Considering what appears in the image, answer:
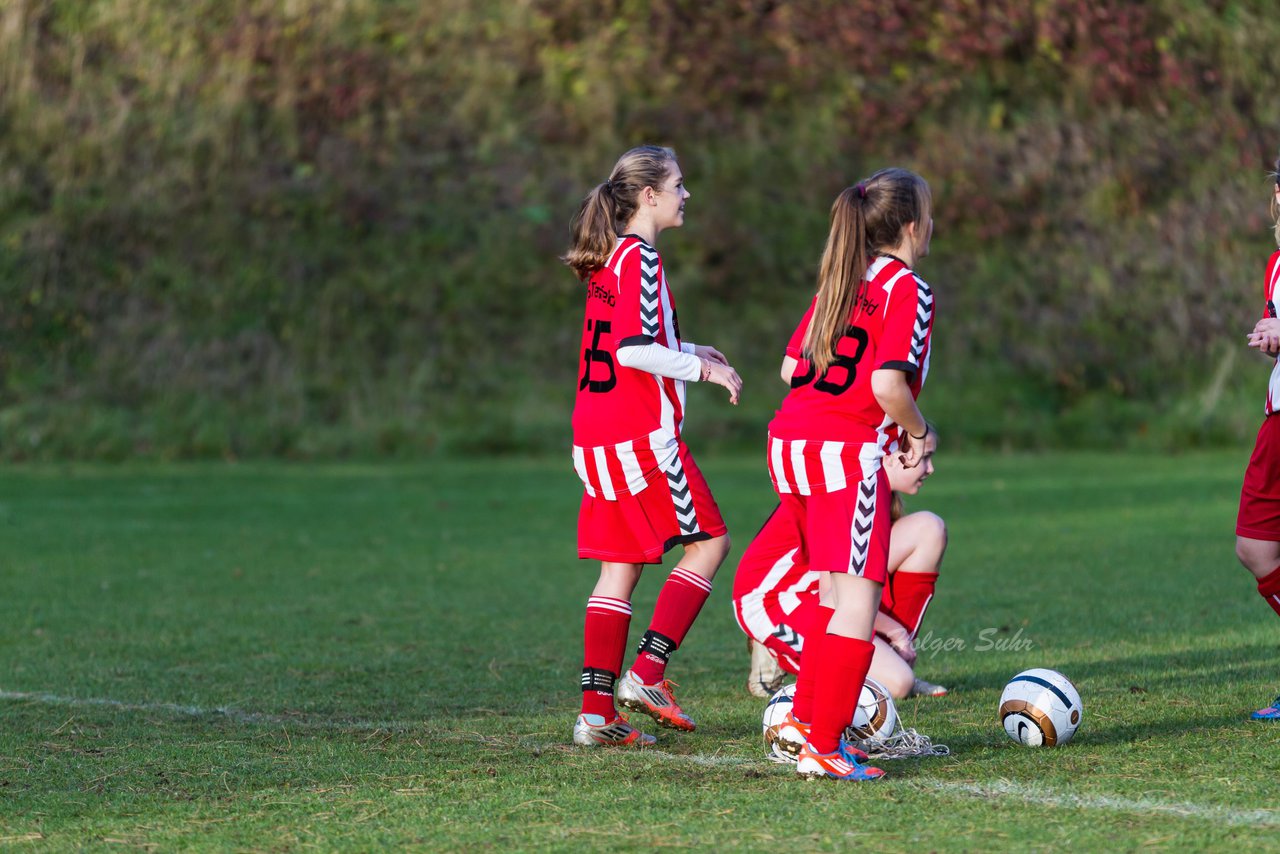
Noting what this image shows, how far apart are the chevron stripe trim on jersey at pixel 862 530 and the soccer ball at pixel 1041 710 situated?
2.61 feet

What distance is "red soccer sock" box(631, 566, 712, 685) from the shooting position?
16.4 feet

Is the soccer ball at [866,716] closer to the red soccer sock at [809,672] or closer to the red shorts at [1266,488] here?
the red soccer sock at [809,672]

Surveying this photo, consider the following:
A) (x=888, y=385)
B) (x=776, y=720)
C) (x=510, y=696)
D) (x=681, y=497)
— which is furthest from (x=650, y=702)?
(x=888, y=385)

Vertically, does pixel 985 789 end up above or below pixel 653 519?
below

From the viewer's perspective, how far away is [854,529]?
4176 millimetres

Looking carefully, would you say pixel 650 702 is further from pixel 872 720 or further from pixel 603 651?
pixel 872 720

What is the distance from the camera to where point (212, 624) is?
24.2 feet

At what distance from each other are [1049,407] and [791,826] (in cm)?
1583

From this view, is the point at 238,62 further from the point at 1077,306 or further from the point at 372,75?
the point at 1077,306

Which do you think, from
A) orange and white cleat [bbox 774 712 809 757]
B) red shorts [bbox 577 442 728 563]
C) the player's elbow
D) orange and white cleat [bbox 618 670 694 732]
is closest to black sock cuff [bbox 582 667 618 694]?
orange and white cleat [bbox 618 670 694 732]

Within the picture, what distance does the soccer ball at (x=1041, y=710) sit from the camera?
4.52m

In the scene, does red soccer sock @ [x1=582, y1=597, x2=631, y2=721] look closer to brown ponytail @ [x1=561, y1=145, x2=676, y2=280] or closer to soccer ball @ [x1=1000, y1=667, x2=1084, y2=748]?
brown ponytail @ [x1=561, y1=145, x2=676, y2=280]

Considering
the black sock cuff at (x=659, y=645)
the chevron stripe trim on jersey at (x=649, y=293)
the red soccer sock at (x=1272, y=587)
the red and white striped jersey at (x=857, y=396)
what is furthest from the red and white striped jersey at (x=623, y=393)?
the red soccer sock at (x=1272, y=587)

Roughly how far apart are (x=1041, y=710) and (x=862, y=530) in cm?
87
